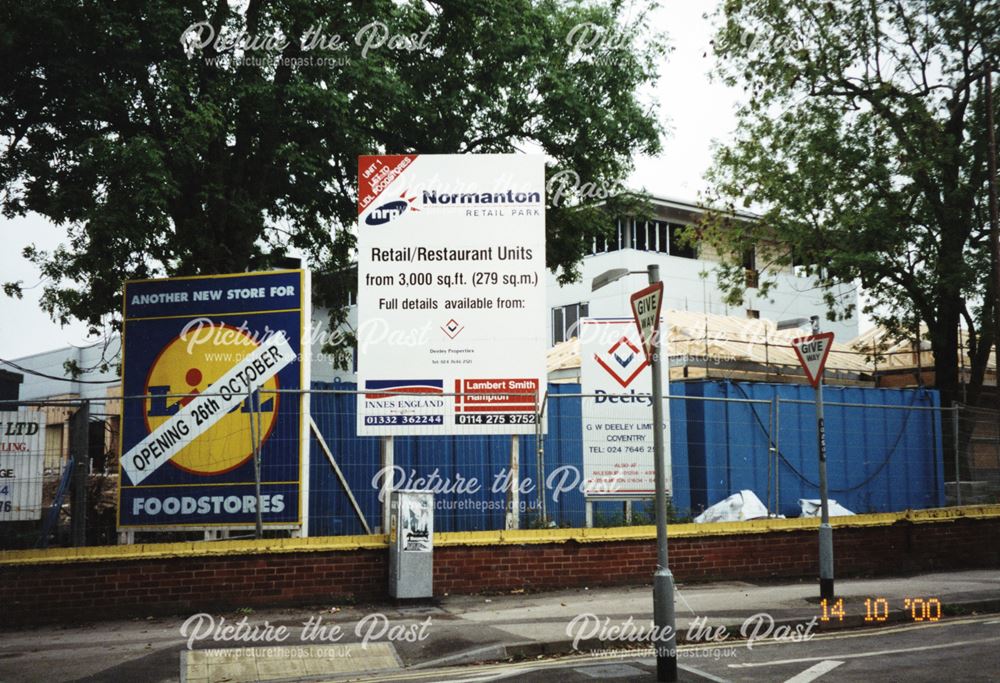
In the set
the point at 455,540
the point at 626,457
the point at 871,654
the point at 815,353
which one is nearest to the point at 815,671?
the point at 871,654

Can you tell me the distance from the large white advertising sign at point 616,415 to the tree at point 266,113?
6262 mm

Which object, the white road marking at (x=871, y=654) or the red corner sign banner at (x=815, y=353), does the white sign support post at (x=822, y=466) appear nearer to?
the red corner sign banner at (x=815, y=353)

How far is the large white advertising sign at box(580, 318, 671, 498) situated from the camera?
1469 cm

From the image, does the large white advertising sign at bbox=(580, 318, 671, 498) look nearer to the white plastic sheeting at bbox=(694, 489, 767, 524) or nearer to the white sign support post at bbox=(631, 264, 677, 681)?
the white plastic sheeting at bbox=(694, 489, 767, 524)

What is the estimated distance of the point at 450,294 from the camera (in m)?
13.9

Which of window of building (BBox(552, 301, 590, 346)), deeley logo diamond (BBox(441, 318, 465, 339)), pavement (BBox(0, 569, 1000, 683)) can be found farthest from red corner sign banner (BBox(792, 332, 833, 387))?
window of building (BBox(552, 301, 590, 346))

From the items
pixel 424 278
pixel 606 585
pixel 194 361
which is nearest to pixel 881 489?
pixel 606 585

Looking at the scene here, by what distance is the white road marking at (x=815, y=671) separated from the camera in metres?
8.11

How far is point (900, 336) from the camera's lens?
2625 centimetres

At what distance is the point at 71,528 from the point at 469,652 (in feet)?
18.9

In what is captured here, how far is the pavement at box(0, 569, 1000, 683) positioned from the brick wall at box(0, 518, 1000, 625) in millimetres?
212

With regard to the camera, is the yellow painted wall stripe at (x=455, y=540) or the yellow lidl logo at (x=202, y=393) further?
the yellow lidl logo at (x=202, y=393)

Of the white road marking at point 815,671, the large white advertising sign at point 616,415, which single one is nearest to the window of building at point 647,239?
the large white advertising sign at point 616,415

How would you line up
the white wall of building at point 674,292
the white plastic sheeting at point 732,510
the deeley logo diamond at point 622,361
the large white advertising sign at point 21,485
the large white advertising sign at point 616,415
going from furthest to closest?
the white wall of building at point 674,292 → the white plastic sheeting at point 732,510 → the deeley logo diamond at point 622,361 → the large white advertising sign at point 616,415 → the large white advertising sign at point 21,485
